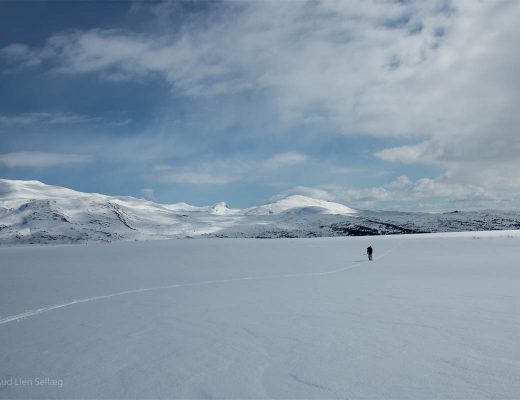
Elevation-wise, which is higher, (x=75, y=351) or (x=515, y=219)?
(x=515, y=219)

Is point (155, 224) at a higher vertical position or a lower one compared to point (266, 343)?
higher

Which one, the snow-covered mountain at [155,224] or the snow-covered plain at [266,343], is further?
the snow-covered mountain at [155,224]

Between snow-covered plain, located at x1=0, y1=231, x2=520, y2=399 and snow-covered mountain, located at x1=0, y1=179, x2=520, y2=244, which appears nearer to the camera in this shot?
snow-covered plain, located at x1=0, y1=231, x2=520, y2=399

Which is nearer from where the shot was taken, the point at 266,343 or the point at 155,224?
the point at 266,343

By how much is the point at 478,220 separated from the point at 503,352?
7715 inches

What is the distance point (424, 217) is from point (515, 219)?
41.9 meters

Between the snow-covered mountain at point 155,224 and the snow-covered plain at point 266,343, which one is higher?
the snow-covered mountain at point 155,224

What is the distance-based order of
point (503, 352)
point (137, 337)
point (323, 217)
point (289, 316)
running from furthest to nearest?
point (323, 217), point (289, 316), point (137, 337), point (503, 352)

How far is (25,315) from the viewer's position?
11555 mm

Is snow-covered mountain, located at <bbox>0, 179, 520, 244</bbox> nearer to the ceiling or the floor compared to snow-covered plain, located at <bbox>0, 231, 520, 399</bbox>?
nearer to the ceiling

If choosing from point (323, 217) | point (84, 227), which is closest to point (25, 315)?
point (84, 227)

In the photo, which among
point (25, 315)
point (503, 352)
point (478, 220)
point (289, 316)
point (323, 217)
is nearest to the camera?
point (503, 352)

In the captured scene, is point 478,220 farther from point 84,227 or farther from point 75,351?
point 75,351

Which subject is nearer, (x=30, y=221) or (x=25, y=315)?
(x=25, y=315)
